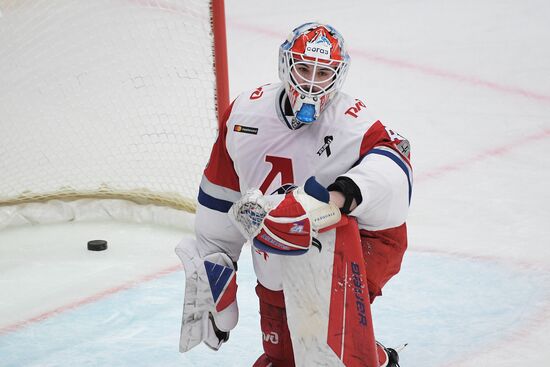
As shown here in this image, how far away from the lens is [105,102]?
4.17 meters

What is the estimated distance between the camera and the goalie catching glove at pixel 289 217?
1947mm

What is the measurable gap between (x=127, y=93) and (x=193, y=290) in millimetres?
1871

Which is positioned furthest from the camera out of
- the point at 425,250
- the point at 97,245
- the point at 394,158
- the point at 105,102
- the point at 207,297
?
the point at 105,102

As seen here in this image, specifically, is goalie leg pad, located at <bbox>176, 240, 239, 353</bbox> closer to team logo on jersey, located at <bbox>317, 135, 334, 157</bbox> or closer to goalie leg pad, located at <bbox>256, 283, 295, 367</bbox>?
goalie leg pad, located at <bbox>256, 283, 295, 367</bbox>

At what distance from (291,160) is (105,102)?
2095 mm

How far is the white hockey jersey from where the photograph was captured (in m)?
2.10

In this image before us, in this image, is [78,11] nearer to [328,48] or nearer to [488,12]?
[328,48]

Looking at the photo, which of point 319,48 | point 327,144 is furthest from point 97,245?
point 319,48

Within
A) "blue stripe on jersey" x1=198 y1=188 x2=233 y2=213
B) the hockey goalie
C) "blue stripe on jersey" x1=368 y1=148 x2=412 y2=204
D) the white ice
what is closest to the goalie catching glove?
the hockey goalie

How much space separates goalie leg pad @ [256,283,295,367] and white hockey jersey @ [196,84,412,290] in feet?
0.15

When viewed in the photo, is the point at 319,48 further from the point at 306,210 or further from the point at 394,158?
the point at 306,210

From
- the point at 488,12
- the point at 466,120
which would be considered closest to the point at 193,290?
the point at 466,120

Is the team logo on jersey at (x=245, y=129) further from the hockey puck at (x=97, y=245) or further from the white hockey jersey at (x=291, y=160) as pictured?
the hockey puck at (x=97, y=245)

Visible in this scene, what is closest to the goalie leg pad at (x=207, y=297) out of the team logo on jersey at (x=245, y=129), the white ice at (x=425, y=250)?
the team logo on jersey at (x=245, y=129)
